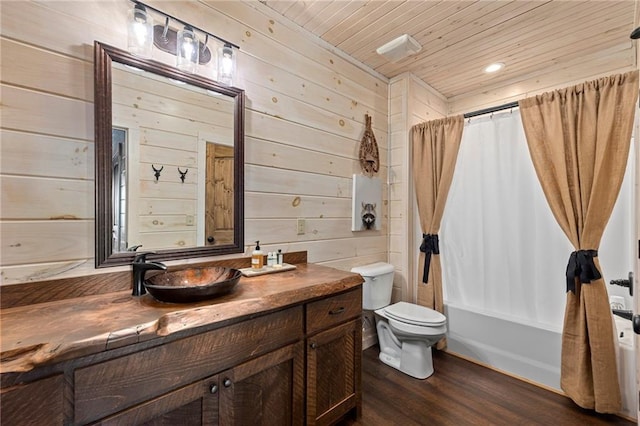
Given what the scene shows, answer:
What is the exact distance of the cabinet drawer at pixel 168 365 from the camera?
810mm

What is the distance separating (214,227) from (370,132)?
160 centimetres

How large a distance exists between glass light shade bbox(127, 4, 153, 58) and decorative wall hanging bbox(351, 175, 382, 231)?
1.60 metres

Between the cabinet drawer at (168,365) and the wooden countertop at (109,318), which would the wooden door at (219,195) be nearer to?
the wooden countertop at (109,318)

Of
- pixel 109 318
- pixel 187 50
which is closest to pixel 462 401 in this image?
pixel 109 318

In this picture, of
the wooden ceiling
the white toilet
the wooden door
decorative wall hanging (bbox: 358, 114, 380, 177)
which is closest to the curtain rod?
the wooden ceiling

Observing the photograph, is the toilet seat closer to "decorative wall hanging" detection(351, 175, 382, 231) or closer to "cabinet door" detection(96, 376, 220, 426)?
"decorative wall hanging" detection(351, 175, 382, 231)

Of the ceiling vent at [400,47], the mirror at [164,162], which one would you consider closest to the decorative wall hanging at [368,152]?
the ceiling vent at [400,47]

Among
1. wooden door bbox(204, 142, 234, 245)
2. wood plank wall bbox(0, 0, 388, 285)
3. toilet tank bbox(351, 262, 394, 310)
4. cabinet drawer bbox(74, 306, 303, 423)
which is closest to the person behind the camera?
cabinet drawer bbox(74, 306, 303, 423)

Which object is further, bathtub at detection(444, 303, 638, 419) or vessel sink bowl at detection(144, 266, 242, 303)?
bathtub at detection(444, 303, 638, 419)

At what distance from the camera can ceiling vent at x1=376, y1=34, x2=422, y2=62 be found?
1989 millimetres

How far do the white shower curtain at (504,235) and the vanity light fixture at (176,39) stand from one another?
207 cm

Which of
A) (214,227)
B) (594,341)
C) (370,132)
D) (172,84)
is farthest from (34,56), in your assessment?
(594,341)

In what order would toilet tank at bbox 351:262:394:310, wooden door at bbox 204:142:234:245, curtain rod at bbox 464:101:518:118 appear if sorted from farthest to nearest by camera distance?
toilet tank at bbox 351:262:394:310, curtain rod at bbox 464:101:518:118, wooden door at bbox 204:142:234:245

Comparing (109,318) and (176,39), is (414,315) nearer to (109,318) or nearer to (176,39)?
(109,318)
